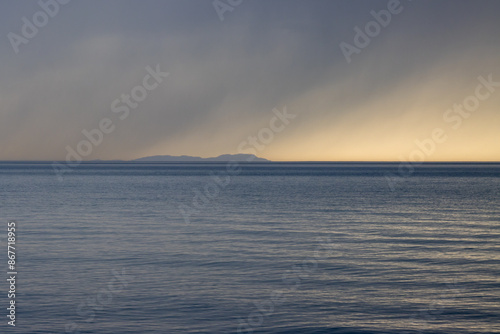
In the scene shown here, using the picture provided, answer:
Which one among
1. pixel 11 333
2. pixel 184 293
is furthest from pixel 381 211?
pixel 11 333

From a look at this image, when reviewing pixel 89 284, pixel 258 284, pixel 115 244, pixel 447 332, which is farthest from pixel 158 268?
pixel 447 332

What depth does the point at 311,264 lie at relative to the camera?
25250 mm

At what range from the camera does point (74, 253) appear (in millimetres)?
27391

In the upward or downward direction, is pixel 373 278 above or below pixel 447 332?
above

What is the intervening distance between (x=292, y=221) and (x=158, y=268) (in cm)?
1912


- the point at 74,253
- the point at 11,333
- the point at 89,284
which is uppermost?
the point at 74,253

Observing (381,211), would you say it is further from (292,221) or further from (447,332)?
(447,332)

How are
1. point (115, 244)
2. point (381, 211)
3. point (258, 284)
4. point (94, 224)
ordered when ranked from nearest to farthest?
point (258, 284) < point (115, 244) < point (94, 224) < point (381, 211)

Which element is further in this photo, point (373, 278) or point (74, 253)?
point (74, 253)

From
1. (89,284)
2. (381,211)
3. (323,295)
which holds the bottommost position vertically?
(323,295)

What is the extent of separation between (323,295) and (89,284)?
338 inches

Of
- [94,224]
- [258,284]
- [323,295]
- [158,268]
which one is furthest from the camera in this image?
[94,224]

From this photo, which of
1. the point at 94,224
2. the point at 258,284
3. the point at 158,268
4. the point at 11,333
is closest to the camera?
the point at 11,333

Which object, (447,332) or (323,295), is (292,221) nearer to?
(323,295)
